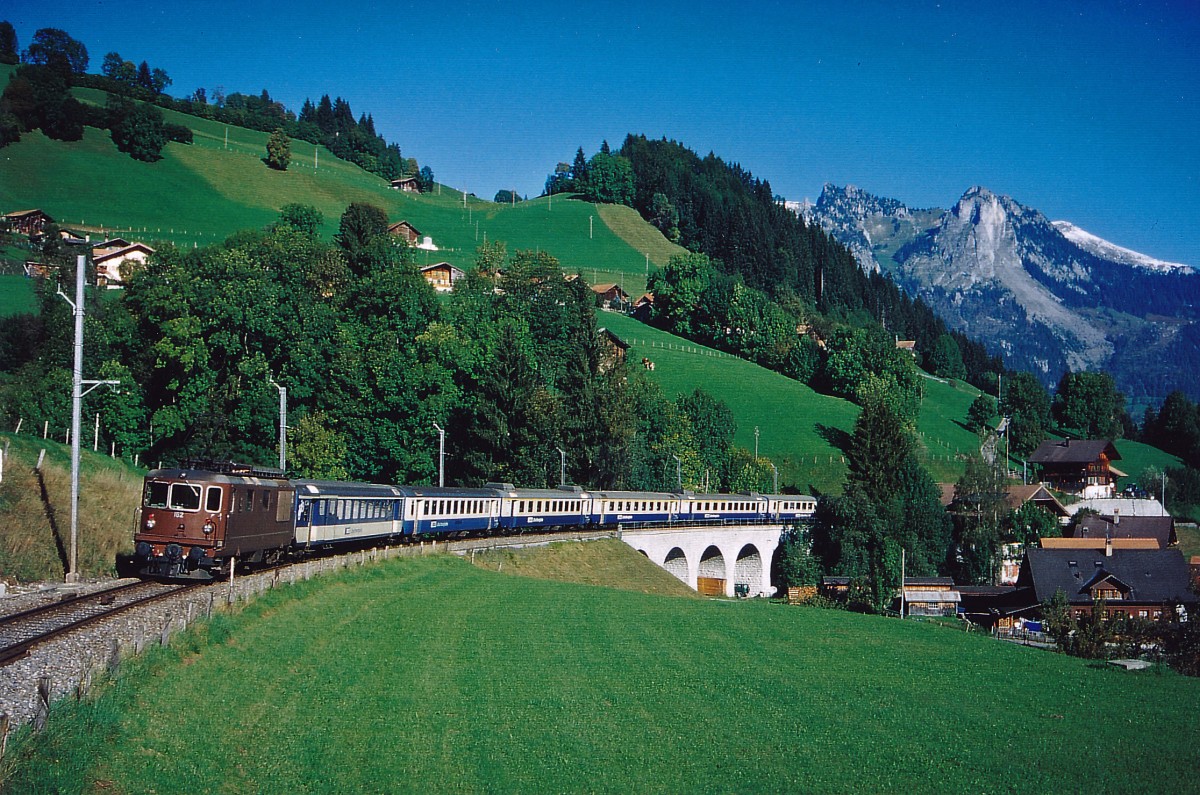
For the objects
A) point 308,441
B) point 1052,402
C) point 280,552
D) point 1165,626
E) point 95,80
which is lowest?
point 1165,626

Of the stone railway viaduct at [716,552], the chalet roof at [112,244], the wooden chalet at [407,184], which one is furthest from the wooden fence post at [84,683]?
the wooden chalet at [407,184]

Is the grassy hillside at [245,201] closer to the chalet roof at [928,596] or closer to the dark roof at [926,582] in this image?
the dark roof at [926,582]

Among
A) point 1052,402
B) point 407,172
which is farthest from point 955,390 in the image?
point 407,172

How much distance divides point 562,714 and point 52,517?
18.2 metres

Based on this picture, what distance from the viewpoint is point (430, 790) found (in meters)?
13.7

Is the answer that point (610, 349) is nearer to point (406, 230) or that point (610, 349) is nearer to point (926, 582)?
point (926, 582)

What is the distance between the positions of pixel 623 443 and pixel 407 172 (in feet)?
449

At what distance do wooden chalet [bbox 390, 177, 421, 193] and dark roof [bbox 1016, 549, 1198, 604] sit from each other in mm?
135248

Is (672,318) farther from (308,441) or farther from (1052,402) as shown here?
(308,441)

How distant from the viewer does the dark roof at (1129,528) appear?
93.3 meters

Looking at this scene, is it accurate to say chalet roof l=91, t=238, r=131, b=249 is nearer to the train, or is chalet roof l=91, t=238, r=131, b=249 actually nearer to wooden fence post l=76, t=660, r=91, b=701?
the train

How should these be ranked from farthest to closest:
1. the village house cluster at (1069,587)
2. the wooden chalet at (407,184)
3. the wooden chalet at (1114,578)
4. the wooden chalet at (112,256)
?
the wooden chalet at (407,184), the wooden chalet at (112,256), the wooden chalet at (1114,578), the village house cluster at (1069,587)

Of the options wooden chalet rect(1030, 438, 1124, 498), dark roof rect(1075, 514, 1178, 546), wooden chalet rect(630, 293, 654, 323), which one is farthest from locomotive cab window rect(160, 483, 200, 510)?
wooden chalet rect(1030, 438, 1124, 498)

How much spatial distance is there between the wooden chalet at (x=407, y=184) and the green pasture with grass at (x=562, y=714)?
162 m
